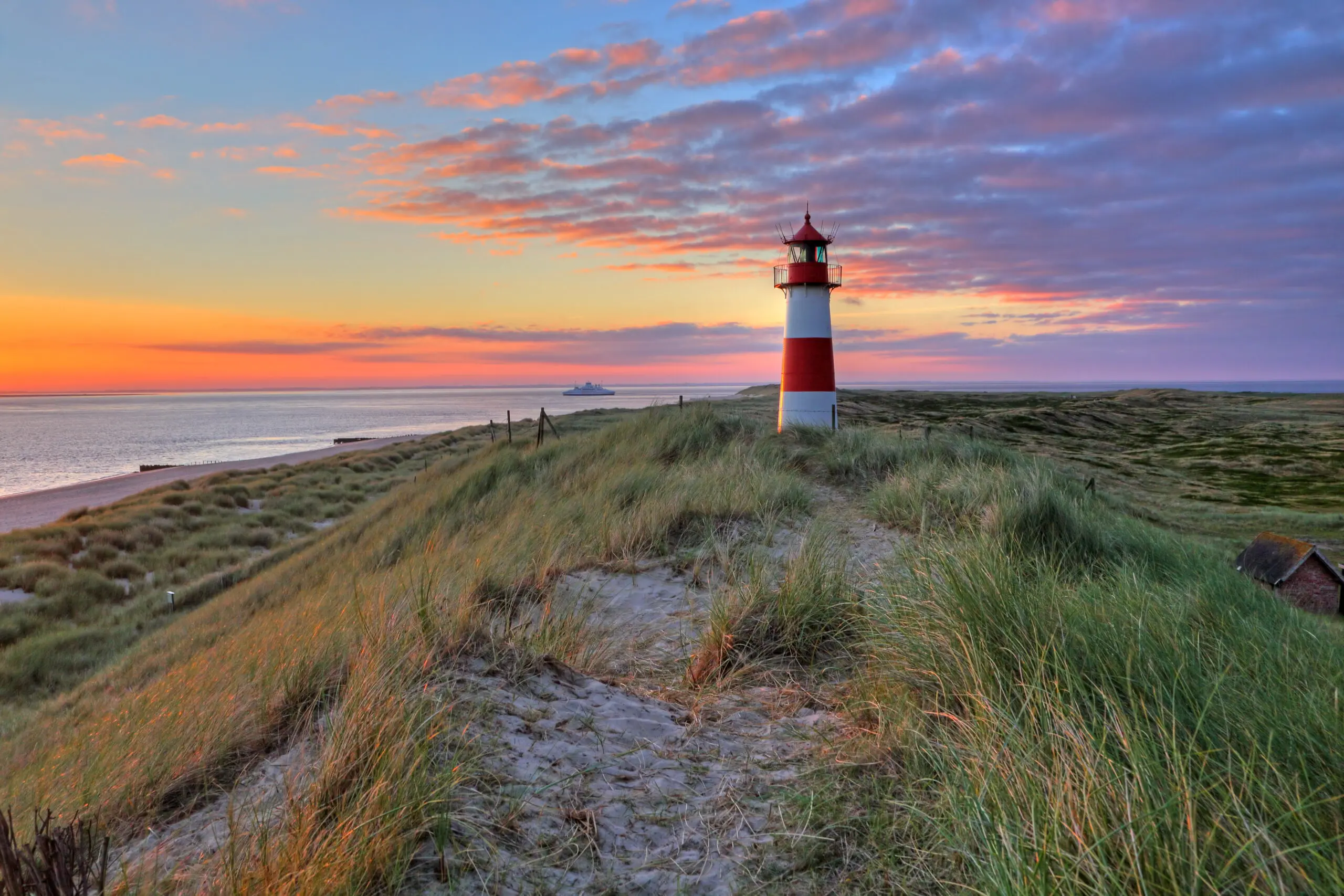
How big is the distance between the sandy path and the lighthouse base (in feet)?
86.9

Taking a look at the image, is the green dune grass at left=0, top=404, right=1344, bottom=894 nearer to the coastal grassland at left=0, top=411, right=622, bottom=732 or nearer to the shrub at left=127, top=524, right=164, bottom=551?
the coastal grassland at left=0, top=411, right=622, bottom=732

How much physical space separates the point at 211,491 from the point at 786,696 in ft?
98.8

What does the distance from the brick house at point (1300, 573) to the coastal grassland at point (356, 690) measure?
452 inches

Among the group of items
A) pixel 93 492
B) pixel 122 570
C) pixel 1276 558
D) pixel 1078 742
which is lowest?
pixel 93 492

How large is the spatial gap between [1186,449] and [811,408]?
43.3 m

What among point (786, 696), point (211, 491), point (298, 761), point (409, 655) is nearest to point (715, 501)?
point (786, 696)

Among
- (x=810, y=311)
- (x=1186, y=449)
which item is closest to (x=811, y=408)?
(x=810, y=311)

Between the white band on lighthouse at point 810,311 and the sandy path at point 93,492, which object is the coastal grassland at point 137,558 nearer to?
the sandy path at point 93,492

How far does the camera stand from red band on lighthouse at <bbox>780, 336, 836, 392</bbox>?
59.0ft

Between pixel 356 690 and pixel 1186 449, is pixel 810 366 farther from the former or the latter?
pixel 1186 449

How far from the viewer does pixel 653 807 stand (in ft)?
9.28

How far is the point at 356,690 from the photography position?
112 inches

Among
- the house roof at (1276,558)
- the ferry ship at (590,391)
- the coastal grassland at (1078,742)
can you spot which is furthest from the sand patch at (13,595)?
the ferry ship at (590,391)

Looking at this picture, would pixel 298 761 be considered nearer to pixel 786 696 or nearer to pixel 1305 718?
pixel 786 696
